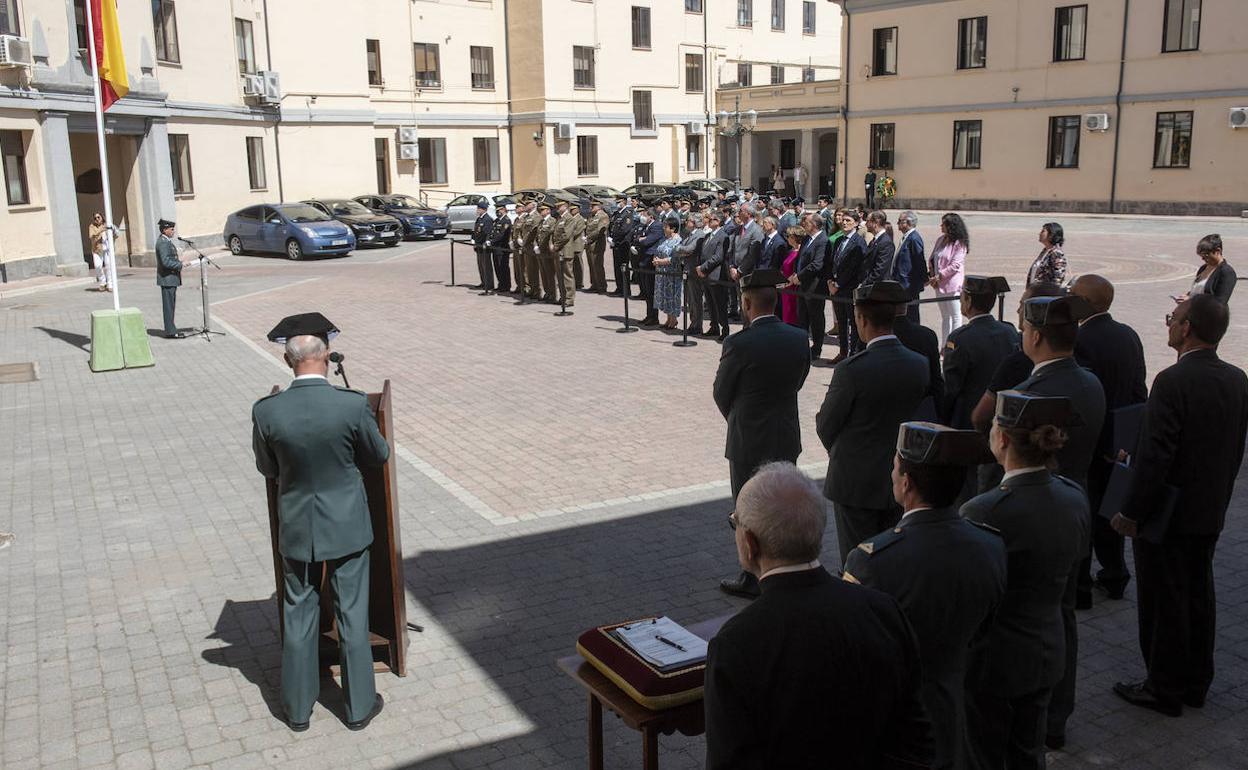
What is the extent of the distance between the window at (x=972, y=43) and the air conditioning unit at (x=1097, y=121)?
4.84m

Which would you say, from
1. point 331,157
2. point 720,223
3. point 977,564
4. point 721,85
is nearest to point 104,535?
point 977,564

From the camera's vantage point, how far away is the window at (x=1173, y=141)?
36469 mm

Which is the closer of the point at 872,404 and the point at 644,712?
the point at 644,712

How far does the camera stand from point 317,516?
517 centimetres

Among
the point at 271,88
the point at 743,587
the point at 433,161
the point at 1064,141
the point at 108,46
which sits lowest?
the point at 743,587

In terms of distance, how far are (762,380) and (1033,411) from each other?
2617 mm

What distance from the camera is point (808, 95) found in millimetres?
49062

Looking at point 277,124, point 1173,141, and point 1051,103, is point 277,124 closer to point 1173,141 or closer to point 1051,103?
point 1051,103

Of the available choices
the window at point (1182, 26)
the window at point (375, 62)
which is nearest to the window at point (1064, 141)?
the window at point (1182, 26)

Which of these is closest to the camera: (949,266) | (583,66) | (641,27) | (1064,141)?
(949,266)

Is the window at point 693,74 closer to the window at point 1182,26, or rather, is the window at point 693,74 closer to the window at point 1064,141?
the window at point 1064,141

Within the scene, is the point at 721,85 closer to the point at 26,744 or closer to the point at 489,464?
the point at 489,464

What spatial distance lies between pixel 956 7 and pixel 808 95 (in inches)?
355

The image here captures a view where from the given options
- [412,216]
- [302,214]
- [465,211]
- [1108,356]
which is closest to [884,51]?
[465,211]
